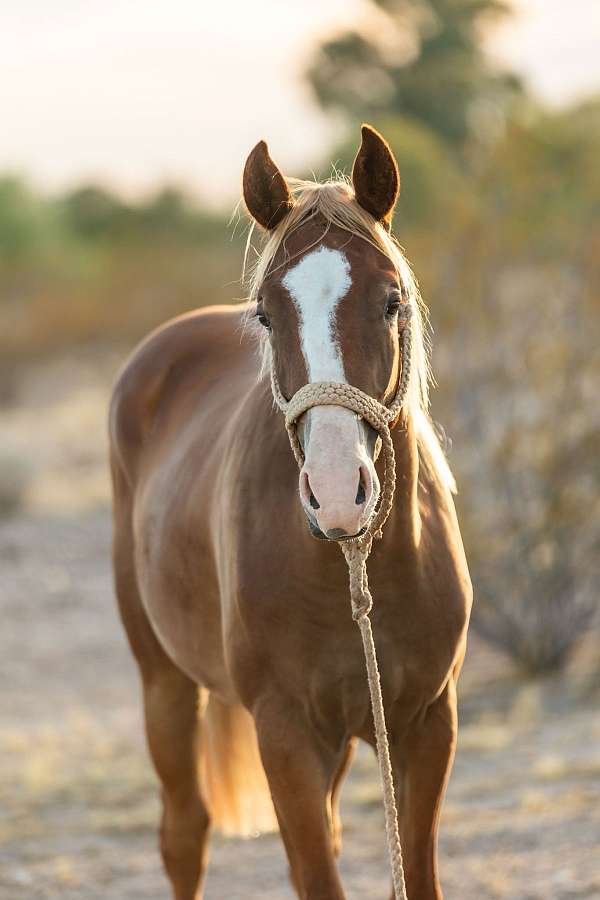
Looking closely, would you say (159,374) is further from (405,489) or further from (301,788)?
(301,788)

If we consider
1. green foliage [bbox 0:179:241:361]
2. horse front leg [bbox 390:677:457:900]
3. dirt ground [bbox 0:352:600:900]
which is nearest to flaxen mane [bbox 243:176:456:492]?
horse front leg [bbox 390:677:457:900]

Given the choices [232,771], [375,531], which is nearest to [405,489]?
[375,531]

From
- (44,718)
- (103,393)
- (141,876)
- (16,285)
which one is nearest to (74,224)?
(16,285)

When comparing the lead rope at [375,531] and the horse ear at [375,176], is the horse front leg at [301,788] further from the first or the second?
the horse ear at [375,176]

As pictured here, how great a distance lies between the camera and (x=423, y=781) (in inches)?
116

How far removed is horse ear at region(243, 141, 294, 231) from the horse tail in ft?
5.98

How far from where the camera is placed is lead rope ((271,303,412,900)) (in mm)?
2475

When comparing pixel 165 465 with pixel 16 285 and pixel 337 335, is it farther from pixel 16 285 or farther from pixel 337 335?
pixel 16 285

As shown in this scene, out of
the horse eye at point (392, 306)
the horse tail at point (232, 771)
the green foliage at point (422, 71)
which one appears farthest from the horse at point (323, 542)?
the green foliage at point (422, 71)

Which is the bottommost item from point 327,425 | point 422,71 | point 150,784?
point 150,784

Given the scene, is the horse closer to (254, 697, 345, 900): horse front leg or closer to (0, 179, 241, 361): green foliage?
(254, 697, 345, 900): horse front leg

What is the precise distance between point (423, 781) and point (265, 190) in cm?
139

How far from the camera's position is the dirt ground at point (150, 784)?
470 centimetres

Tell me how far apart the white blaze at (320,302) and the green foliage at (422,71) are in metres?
28.8
